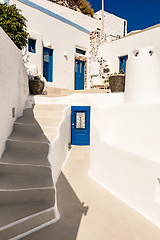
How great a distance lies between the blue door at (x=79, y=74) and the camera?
1229 centimetres

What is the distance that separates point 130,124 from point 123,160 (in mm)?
1037

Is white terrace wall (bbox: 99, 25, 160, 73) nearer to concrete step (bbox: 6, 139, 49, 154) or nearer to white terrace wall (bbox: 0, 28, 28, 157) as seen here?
white terrace wall (bbox: 0, 28, 28, 157)

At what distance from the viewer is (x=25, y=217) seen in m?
2.78

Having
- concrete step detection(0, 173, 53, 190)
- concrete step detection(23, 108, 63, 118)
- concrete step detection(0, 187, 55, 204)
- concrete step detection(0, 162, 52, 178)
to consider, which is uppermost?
concrete step detection(23, 108, 63, 118)

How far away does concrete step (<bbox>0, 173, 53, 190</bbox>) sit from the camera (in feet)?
10.6

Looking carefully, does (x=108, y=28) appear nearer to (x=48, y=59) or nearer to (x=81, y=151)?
(x=48, y=59)

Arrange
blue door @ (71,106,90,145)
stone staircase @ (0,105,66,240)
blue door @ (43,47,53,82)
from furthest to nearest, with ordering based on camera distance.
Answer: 1. blue door @ (43,47,53,82)
2. blue door @ (71,106,90,145)
3. stone staircase @ (0,105,66,240)

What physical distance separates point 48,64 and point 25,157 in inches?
311

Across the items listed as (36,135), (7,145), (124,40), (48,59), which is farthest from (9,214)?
(124,40)

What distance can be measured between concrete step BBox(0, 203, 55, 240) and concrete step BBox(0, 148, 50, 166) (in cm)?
92

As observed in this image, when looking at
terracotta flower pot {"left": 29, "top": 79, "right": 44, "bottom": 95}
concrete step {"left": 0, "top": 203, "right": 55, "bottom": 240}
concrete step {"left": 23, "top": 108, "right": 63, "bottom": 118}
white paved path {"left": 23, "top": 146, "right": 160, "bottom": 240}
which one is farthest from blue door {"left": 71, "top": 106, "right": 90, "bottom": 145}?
concrete step {"left": 0, "top": 203, "right": 55, "bottom": 240}

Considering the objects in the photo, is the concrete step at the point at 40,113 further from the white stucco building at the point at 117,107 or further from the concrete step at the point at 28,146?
the concrete step at the point at 28,146

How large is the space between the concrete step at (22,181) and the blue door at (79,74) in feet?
31.1

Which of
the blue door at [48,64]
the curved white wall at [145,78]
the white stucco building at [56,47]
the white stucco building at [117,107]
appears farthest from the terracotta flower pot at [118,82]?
the blue door at [48,64]
